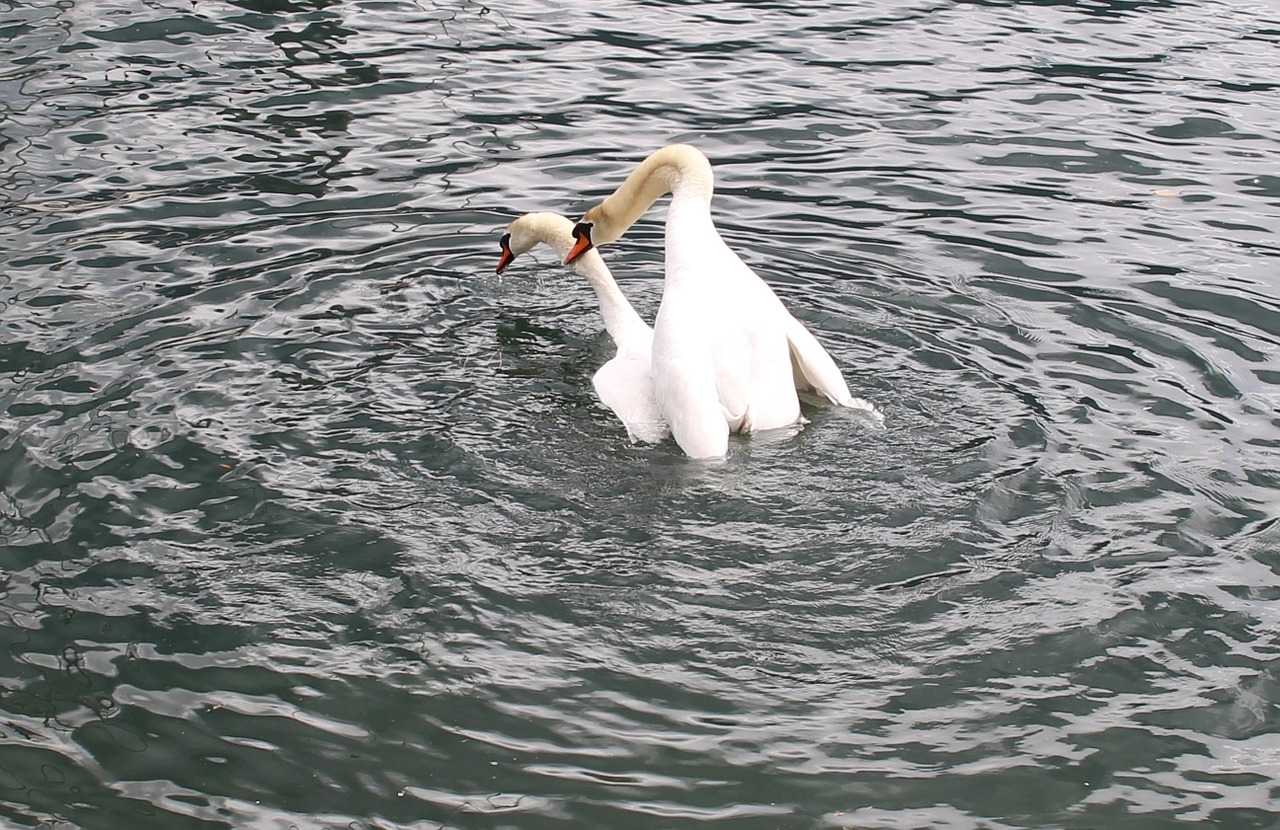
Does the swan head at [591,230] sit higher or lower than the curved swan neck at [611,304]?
higher

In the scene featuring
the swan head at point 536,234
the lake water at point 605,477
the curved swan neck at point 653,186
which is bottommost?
the lake water at point 605,477

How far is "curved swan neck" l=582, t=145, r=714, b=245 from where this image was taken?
782 cm

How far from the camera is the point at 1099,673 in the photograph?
5074 mm

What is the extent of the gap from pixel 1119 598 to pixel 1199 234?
4.91 meters

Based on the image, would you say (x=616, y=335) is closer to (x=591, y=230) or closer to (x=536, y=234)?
(x=591, y=230)

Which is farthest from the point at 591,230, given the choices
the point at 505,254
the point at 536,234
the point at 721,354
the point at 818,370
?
the point at 818,370

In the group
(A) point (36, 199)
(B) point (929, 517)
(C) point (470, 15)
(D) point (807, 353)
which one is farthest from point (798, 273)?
(C) point (470, 15)

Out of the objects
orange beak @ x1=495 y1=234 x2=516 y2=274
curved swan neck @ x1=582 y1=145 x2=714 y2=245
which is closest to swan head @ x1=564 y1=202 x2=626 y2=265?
curved swan neck @ x1=582 y1=145 x2=714 y2=245

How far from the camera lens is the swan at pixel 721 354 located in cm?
658

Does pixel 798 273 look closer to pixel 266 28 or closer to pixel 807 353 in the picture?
pixel 807 353

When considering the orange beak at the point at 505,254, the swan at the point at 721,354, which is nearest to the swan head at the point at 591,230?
the orange beak at the point at 505,254

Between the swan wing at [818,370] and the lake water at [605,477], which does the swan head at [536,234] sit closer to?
the lake water at [605,477]

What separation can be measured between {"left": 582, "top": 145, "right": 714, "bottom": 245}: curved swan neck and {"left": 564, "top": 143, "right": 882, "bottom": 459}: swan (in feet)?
0.67

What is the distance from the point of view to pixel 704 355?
679 cm
